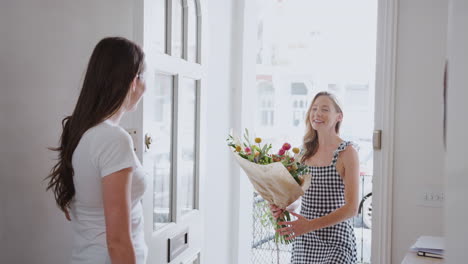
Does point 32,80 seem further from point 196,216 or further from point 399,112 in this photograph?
point 399,112

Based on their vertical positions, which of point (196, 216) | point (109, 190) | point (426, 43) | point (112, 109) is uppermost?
point (426, 43)

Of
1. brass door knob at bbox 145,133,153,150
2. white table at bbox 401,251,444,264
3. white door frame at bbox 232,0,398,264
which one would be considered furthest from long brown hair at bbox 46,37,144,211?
white door frame at bbox 232,0,398,264

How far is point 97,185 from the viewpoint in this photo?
55.7 inches

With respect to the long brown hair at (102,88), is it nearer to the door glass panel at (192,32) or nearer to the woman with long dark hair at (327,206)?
the door glass panel at (192,32)

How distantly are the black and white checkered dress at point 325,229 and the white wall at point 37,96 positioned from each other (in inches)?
44.7

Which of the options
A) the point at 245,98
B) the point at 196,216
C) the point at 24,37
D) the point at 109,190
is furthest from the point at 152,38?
the point at 245,98

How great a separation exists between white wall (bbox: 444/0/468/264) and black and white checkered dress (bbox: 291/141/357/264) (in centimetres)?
194

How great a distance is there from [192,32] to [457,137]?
6.61ft

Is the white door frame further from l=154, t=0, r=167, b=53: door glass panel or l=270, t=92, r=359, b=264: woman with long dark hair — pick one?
l=154, t=0, r=167, b=53: door glass panel

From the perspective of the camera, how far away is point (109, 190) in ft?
4.45

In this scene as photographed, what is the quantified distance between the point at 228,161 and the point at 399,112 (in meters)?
1.21

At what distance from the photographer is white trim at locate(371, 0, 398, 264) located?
2.80 m

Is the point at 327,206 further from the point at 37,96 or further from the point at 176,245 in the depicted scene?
the point at 37,96

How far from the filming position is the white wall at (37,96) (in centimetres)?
158
